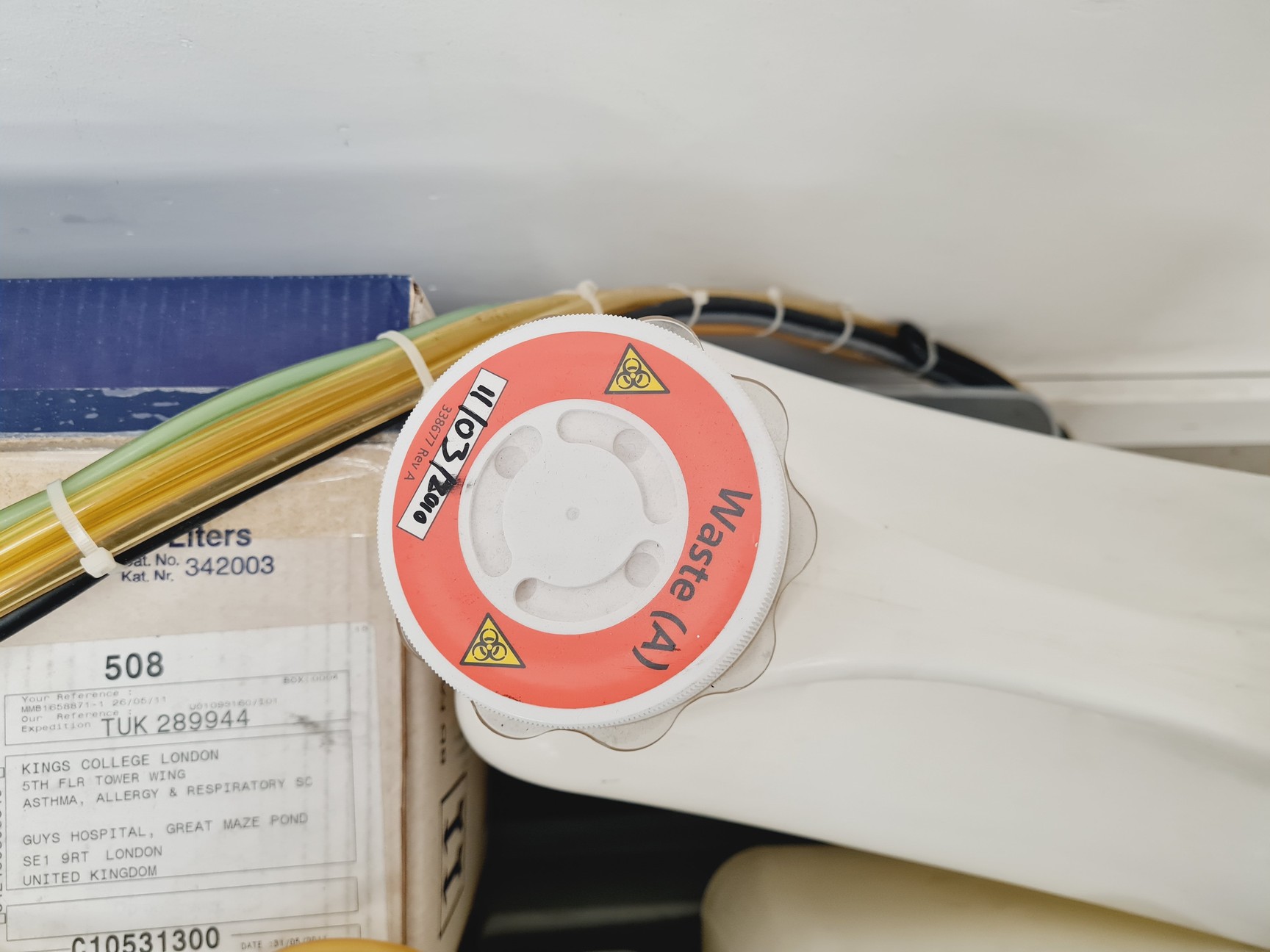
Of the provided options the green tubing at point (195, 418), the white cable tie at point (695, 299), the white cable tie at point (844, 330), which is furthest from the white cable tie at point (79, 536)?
the white cable tie at point (844, 330)

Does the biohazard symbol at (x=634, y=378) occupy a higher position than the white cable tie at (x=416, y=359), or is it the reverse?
the white cable tie at (x=416, y=359)

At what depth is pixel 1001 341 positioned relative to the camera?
2.59 ft

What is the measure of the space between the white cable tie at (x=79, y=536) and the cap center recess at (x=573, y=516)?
0.73 ft

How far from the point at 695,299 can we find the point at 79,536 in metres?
0.46

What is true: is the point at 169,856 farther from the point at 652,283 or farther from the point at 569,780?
the point at 652,283

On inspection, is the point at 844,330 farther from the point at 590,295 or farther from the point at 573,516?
the point at 573,516

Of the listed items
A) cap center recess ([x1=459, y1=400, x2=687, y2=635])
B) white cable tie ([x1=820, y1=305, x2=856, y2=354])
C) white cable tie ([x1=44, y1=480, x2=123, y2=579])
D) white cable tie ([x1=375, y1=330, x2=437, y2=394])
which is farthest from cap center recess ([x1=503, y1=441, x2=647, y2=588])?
white cable tie ([x1=820, y1=305, x2=856, y2=354])

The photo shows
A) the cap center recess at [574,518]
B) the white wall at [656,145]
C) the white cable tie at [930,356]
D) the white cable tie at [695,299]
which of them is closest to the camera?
the cap center recess at [574,518]

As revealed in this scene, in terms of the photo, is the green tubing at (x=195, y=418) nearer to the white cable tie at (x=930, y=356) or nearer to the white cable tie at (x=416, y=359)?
the white cable tie at (x=416, y=359)

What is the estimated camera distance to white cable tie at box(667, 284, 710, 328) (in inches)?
24.6

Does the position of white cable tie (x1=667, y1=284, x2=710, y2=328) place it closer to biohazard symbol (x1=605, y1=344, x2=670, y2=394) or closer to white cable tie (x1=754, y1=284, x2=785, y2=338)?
white cable tie (x1=754, y1=284, x2=785, y2=338)

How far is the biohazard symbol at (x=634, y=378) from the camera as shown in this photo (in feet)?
1.28

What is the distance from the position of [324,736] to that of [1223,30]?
30.0 inches

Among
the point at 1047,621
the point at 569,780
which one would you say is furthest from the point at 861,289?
the point at 569,780
